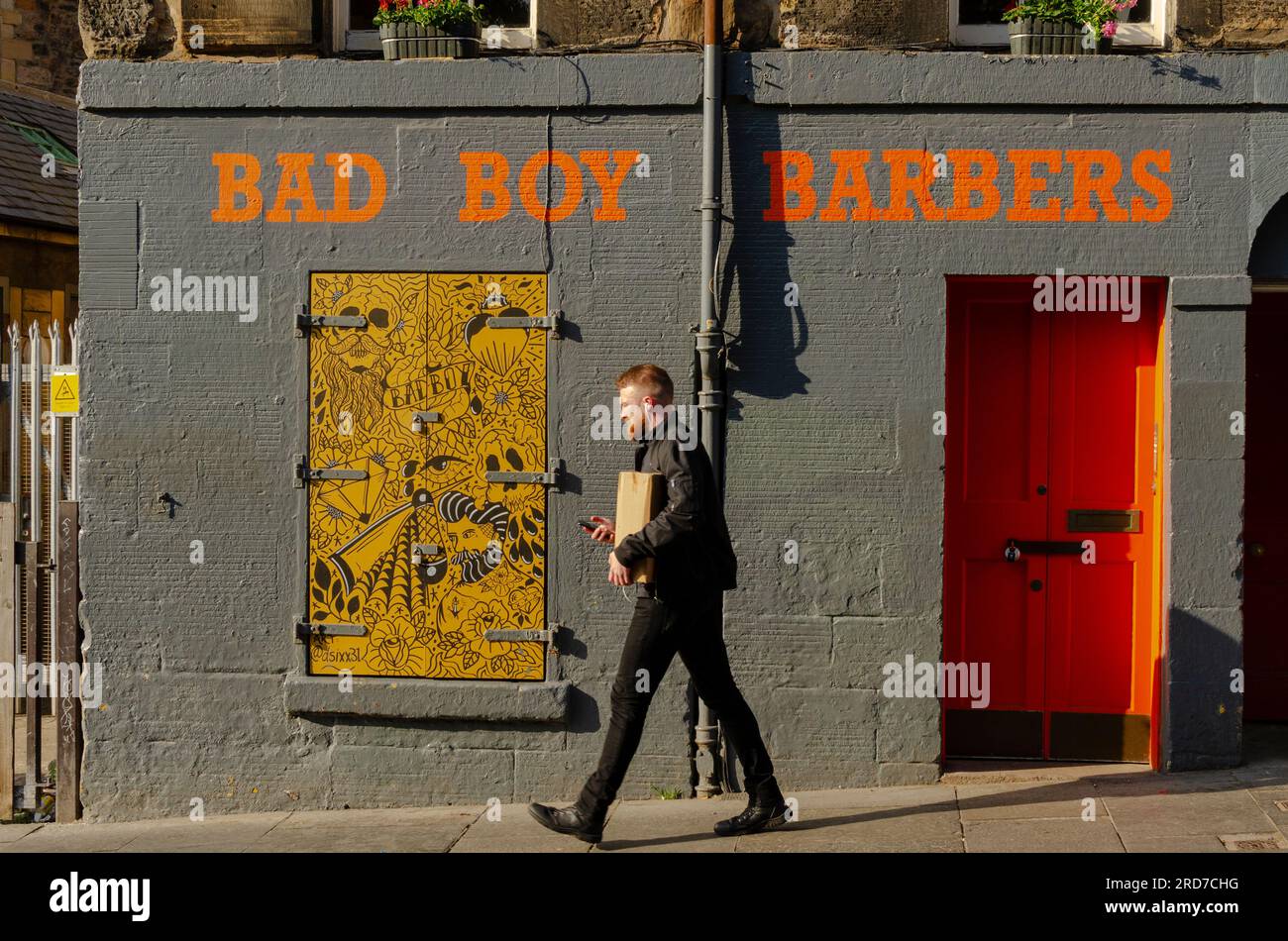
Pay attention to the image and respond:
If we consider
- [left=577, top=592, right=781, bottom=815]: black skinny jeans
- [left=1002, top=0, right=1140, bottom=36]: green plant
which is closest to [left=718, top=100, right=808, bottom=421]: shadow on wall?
[left=1002, top=0, right=1140, bottom=36]: green plant

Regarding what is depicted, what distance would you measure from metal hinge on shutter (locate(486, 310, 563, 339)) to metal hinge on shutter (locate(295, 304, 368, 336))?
70 cm

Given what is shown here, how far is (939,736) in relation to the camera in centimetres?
709

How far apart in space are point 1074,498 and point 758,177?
2.40m

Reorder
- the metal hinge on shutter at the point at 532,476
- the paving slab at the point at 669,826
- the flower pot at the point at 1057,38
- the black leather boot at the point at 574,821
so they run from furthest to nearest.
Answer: the metal hinge on shutter at the point at 532,476 → the flower pot at the point at 1057,38 → the paving slab at the point at 669,826 → the black leather boot at the point at 574,821

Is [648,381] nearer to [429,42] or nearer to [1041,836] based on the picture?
[429,42]

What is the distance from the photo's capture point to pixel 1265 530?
28.0 feet

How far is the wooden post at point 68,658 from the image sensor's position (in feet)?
24.4

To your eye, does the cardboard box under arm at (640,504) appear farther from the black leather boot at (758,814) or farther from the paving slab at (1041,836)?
the paving slab at (1041,836)

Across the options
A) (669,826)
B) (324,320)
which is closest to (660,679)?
(669,826)

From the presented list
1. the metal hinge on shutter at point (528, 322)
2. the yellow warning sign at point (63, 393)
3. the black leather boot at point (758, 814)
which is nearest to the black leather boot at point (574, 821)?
the black leather boot at point (758, 814)

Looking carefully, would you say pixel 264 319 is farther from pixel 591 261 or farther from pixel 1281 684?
pixel 1281 684

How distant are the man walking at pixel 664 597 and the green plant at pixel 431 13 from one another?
2488mm

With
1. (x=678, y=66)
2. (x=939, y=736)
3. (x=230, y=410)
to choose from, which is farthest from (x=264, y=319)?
(x=939, y=736)

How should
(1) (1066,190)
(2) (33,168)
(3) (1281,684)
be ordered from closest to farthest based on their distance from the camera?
(1) (1066,190), (3) (1281,684), (2) (33,168)
